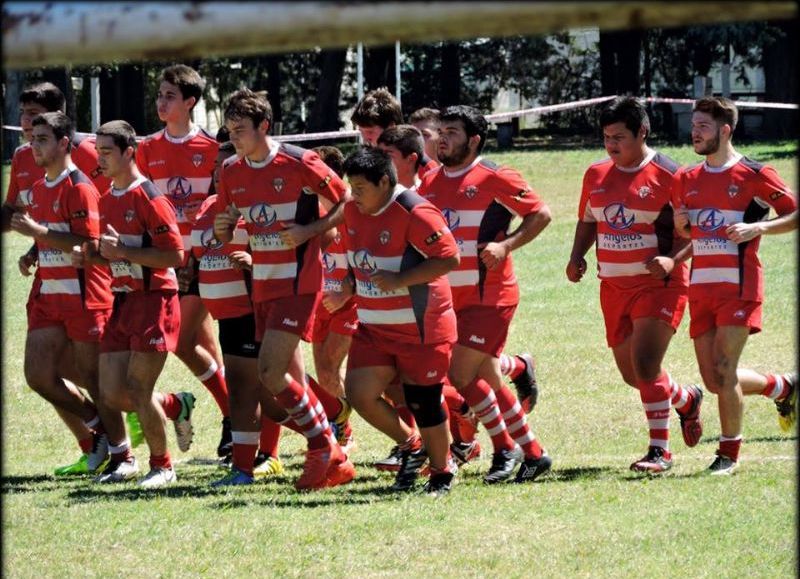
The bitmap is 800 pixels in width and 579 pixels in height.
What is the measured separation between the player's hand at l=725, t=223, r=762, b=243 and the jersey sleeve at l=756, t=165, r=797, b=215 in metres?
0.22

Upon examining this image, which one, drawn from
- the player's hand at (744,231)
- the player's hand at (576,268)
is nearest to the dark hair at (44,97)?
the player's hand at (576,268)

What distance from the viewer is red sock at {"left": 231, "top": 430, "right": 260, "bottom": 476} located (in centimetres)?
839

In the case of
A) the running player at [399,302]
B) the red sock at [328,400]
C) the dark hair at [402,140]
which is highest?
the dark hair at [402,140]

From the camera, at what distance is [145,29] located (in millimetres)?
2180

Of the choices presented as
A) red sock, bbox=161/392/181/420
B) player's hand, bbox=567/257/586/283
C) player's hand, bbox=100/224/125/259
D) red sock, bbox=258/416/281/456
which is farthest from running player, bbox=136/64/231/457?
player's hand, bbox=567/257/586/283

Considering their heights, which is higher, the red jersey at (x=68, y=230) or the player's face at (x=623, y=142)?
the player's face at (x=623, y=142)

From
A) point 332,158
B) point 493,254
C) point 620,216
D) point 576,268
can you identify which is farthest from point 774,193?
point 332,158

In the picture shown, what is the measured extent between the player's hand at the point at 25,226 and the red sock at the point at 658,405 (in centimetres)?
344

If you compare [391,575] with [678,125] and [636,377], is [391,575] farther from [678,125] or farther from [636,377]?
[678,125]

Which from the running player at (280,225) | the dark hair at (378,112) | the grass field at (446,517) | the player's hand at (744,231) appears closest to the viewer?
the grass field at (446,517)

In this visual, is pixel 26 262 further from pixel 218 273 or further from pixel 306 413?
pixel 306 413

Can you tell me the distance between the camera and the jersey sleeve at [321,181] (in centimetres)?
803

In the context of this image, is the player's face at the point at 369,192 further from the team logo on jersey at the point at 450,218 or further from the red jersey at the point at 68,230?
the red jersey at the point at 68,230

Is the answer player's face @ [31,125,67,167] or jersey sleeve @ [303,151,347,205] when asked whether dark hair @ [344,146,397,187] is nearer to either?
jersey sleeve @ [303,151,347,205]
